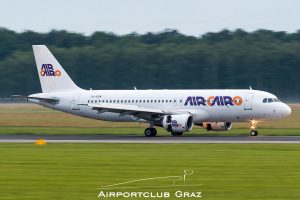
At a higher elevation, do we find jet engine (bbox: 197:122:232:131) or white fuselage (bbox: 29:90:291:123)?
white fuselage (bbox: 29:90:291:123)

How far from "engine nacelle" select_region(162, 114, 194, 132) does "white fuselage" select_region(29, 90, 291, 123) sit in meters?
1.57

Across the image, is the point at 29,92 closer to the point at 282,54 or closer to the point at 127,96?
the point at 282,54

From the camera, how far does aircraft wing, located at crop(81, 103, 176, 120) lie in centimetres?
5919

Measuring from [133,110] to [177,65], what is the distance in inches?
3645

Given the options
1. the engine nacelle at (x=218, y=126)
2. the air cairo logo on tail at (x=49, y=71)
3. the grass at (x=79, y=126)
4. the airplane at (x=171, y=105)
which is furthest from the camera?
the air cairo logo on tail at (x=49, y=71)

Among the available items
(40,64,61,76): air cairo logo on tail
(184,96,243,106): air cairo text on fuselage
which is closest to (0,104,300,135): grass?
(184,96,243,106): air cairo text on fuselage

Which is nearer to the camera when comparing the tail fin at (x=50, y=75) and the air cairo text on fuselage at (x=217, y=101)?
the air cairo text on fuselage at (x=217, y=101)

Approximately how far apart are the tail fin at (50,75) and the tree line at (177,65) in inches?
2955

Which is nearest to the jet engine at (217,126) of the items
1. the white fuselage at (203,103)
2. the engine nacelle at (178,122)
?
the white fuselage at (203,103)
